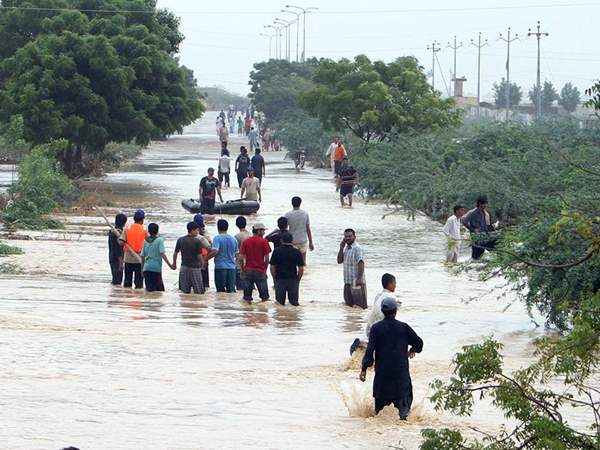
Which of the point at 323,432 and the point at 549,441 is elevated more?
the point at 549,441

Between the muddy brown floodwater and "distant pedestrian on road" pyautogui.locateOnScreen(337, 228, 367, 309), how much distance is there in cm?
23

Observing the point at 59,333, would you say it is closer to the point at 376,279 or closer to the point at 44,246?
the point at 376,279

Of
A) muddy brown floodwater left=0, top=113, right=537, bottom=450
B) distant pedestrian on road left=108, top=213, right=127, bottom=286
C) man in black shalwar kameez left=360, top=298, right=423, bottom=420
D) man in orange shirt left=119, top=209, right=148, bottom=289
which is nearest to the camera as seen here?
man in black shalwar kameez left=360, top=298, right=423, bottom=420

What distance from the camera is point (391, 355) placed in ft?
43.9

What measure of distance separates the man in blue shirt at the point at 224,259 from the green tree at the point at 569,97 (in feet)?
412

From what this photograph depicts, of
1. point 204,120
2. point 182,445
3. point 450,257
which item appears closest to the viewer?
point 182,445

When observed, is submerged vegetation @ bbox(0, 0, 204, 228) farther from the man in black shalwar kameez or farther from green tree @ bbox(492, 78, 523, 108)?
green tree @ bbox(492, 78, 523, 108)

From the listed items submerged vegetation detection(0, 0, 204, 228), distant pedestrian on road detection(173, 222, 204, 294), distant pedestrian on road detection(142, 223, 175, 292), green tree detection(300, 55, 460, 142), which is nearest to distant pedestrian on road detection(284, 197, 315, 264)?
distant pedestrian on road detection(173, 222, 204, 294)

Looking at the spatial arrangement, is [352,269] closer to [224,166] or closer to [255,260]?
[255,260]

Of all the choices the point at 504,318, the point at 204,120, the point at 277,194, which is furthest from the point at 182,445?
the point at 204,120

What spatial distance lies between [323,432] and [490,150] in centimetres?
2811

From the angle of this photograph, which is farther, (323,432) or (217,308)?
(217,308)

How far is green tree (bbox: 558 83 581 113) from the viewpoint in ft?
483

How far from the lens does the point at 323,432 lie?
1370 cm
